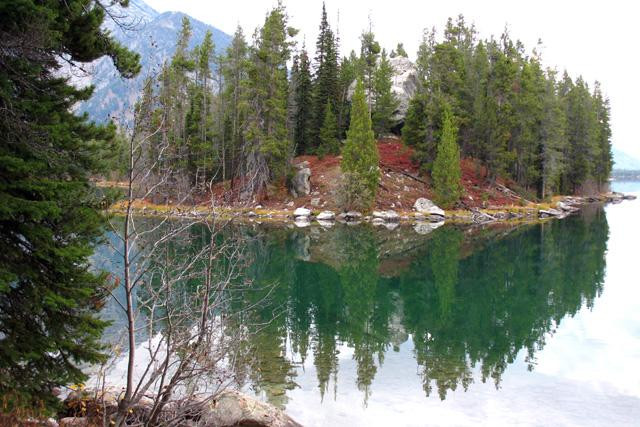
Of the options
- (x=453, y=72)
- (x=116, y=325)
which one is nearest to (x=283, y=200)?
(x=453, y=72)

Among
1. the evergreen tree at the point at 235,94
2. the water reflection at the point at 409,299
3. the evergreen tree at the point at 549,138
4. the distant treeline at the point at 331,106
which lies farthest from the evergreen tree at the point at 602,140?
the evergreen tree at the point at 235,94

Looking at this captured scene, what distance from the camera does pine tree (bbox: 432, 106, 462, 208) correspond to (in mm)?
49844

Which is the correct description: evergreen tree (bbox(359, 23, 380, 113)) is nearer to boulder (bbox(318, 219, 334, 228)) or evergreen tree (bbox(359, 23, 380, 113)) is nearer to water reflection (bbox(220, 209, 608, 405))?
boulder (bbox(318, 219, 334, 228))

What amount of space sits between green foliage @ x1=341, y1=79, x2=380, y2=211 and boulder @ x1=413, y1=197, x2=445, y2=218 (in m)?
5.06

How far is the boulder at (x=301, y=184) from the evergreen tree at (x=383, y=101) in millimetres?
14133

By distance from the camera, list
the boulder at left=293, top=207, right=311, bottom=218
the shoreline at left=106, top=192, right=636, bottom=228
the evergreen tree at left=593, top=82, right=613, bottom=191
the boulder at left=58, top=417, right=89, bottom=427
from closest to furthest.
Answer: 1. the boulder at left=58, top=417, right=89, bottom=427
2. the shoreline at left=106, top=192, right=636, bottom=228
3. the boulder at left=293, top=207, right=311, bottom=218
4. the evergreen tree at left=593, top=82, right=613, bottom=191

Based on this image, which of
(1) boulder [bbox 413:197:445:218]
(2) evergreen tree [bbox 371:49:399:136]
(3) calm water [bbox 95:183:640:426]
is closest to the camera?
(3) calm water [bbox 95:183:640:426]

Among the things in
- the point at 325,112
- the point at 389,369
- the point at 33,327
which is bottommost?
the point at 389,369

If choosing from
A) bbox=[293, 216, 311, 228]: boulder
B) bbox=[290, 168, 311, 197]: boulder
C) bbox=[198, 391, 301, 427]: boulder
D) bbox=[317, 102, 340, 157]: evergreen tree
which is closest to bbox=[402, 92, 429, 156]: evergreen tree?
bbox=[317, 102, 340, 157]: evergreen tree

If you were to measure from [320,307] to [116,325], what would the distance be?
24.6 ft

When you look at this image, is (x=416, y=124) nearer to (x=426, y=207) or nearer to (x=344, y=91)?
(x=426, y=207)

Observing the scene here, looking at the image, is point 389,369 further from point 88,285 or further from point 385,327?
point 88,285

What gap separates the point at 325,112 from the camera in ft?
201

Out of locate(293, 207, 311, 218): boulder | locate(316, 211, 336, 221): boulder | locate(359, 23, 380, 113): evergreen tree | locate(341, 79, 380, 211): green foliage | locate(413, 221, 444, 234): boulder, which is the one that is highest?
locate(359, 23, 380, 113): evergreen tree
